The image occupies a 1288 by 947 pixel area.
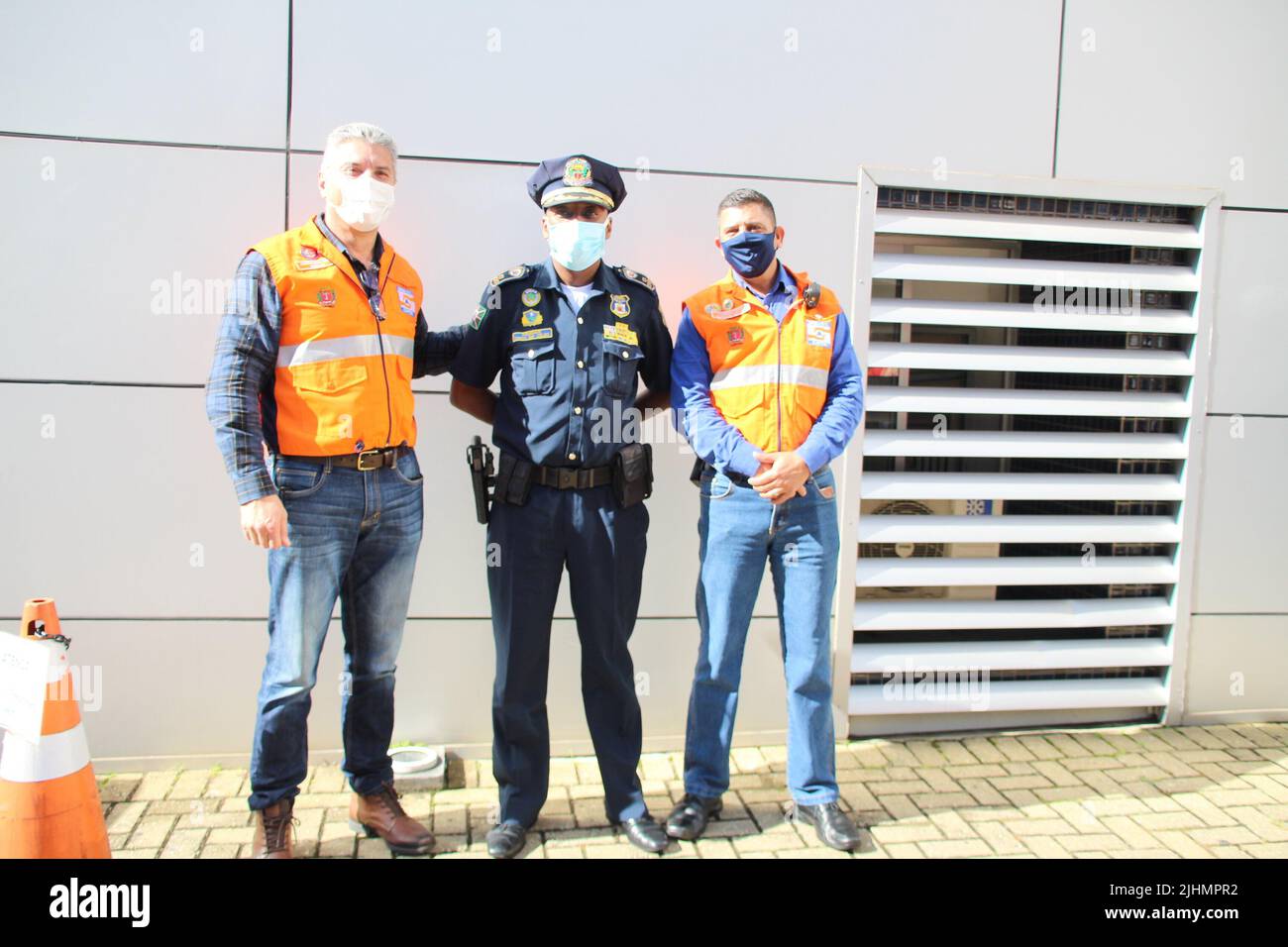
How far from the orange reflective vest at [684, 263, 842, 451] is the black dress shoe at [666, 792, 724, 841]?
1323 millimetres

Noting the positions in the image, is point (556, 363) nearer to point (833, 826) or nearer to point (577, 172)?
point (577, 172)

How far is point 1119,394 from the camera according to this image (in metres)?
4.40

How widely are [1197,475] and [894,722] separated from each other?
1.87 metres

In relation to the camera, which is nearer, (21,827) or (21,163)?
(21,827)

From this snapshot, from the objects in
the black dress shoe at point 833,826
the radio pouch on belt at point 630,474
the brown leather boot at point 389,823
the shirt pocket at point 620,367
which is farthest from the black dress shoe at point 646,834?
the shirt pocket at point 620,367

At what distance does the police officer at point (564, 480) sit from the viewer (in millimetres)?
3150

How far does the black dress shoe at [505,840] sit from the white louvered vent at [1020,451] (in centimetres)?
166

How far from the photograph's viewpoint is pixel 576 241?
10.3 feet

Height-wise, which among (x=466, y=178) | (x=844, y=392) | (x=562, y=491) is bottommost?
(x=562, y=491)

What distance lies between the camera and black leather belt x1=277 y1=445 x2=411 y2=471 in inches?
115

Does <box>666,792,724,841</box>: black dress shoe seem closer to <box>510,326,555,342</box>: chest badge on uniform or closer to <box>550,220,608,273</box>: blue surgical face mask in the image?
<box>510,326,555,342</box>: chest badge on uniform

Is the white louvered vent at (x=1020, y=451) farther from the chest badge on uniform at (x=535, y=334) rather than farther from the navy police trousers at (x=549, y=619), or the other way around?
the chest badge on uniform at (x=535, y=334)

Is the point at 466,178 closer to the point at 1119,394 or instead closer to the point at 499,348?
the point at 499,348
